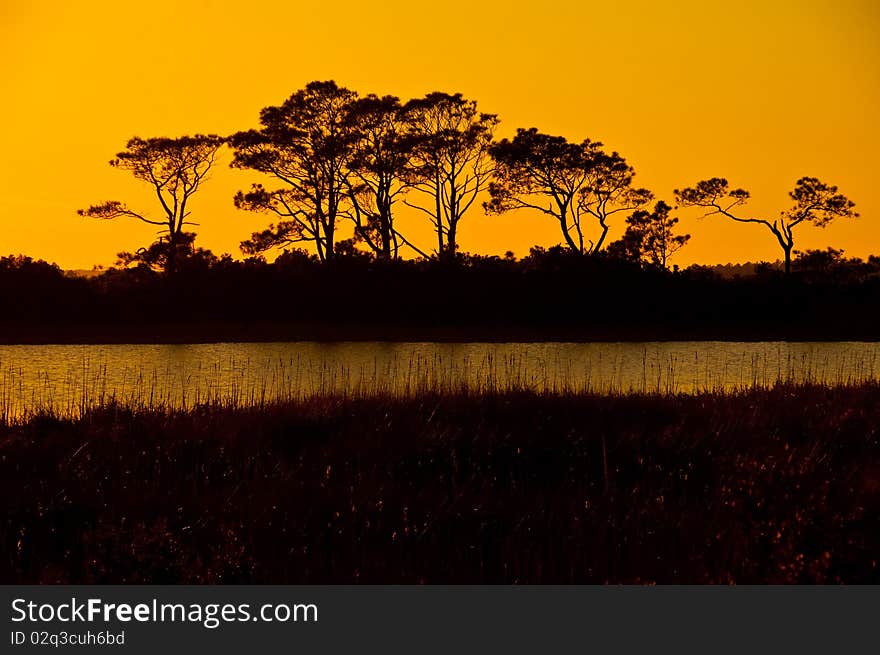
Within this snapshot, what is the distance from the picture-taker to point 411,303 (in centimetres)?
4269

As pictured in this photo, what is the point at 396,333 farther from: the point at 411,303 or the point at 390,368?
→ the point at 390,368

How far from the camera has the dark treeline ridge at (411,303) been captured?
41.1m

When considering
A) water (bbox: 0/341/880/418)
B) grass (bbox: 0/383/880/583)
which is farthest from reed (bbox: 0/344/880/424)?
grass (bbox: 0/383/880/583)

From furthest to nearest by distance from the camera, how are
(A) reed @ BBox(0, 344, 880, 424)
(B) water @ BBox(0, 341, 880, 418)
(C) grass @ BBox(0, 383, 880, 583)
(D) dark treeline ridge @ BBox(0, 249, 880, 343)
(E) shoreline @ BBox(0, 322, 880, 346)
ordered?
(D) dark treeline ridge @ BBox(0, 249, 880, 343) < (E) shoreline @ BBox(0, 322, 880, 346) < (B) water @ BBox(0, 341, 880, 418) < (A) reed @ BBox(0, 344, 880, 424) < (C) grass @ BBox(0, 383, 880, 583)

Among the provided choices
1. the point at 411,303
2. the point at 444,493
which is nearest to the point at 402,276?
the point at 411,303

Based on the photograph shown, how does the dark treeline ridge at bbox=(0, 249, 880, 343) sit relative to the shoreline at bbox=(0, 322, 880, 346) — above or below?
above

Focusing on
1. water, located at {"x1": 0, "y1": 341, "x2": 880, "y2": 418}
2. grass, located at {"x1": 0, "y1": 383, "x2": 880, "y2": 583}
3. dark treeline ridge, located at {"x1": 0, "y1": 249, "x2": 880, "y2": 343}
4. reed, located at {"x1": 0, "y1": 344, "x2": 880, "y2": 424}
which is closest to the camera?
grass, located at {"x1": 0, "y1": 383, "x2": 880, "y2": 583}

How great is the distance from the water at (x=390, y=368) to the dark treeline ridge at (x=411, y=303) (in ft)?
11.7

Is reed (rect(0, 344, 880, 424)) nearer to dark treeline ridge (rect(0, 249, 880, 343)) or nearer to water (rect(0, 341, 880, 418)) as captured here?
water (rect(0, 341, 880, 418))

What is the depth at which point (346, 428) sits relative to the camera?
12797 mm

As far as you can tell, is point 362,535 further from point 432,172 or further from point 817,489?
point 432,172

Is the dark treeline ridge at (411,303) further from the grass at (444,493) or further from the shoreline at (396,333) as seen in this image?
the grass at (444,493)

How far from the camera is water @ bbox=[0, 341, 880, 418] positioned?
18562 mm

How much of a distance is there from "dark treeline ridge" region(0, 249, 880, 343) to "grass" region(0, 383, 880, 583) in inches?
1064
